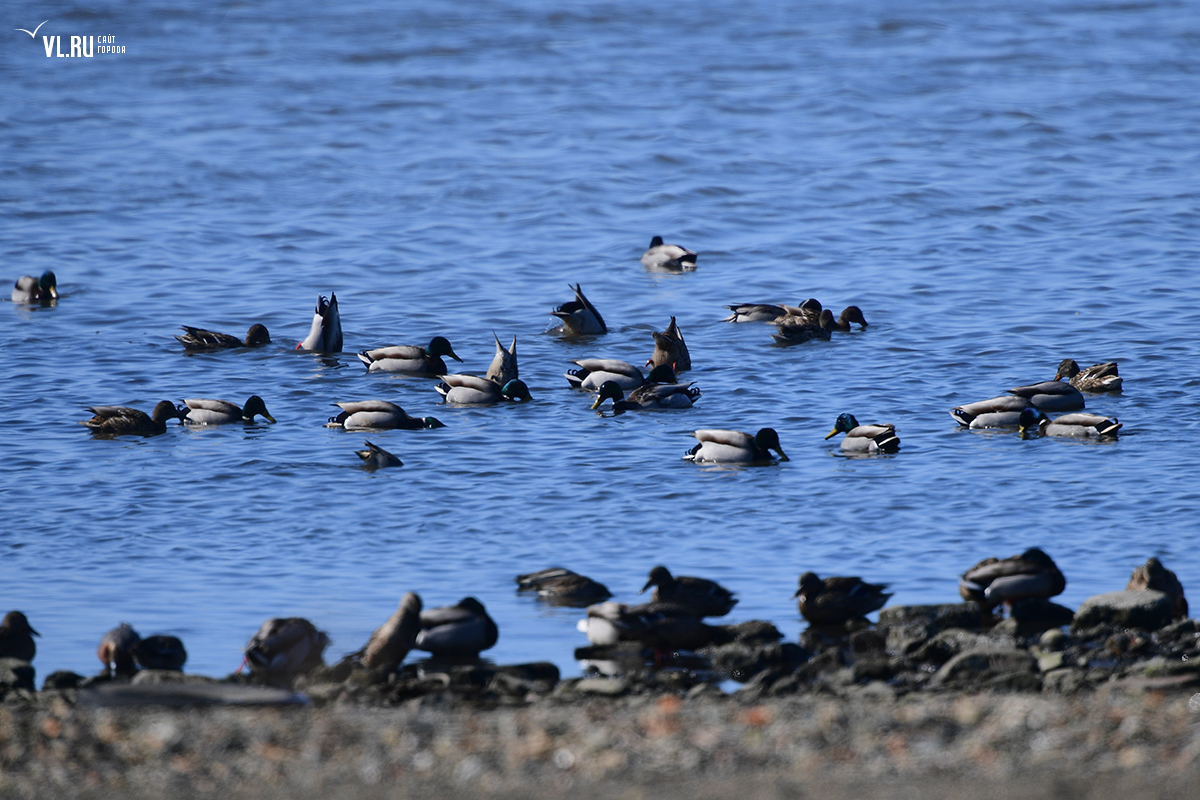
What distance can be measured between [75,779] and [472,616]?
9.55ft

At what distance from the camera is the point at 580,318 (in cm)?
1973

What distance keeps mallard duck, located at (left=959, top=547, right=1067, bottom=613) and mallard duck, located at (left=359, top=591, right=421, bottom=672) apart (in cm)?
380

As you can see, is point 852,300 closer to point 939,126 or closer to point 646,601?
point 646,601

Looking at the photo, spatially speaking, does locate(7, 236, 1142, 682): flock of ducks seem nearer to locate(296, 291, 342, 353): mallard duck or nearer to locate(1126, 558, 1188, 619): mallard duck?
locate(296, 291, 342, 353): mallard duck

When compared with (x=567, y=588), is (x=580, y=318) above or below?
above

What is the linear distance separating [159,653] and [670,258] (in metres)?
15.6

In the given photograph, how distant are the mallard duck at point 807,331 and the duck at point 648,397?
3.12 meters

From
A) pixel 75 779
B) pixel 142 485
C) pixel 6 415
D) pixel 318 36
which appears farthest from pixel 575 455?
pixel 318 36

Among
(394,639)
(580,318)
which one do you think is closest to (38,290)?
(580,318)

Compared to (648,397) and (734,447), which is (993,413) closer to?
(734,447)

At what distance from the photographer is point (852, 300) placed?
21734mm

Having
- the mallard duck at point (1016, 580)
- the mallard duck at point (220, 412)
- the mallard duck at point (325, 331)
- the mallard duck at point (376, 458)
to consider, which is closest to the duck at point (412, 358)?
the mallard duck at point (325, 331)

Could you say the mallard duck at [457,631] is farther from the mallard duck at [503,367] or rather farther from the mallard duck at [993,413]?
the mallard duck at [503,367]

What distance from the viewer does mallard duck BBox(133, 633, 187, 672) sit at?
364 inches
